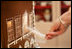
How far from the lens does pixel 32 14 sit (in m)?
0.65

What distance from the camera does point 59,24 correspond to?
23.1 inches

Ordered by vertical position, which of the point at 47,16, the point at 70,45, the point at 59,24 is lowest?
the point at 47,16

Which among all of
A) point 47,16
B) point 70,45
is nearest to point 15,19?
point 70,45

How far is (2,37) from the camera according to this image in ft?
1.90

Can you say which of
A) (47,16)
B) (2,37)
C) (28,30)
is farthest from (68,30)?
(47,16)

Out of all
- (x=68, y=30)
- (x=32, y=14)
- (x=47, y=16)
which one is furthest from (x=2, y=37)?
(x=47, y=16)

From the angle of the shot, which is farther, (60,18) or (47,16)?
(47,16)

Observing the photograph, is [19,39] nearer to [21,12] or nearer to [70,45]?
[21,12]

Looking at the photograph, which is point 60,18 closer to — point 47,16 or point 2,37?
point 2,37

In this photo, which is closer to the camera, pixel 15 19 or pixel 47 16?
pixel 15 19

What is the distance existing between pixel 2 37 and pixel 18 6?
0.44ft

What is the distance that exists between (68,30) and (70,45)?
89mm

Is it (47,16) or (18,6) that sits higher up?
(18,6)

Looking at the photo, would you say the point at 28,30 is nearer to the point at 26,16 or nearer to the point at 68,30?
the point at 26,16
